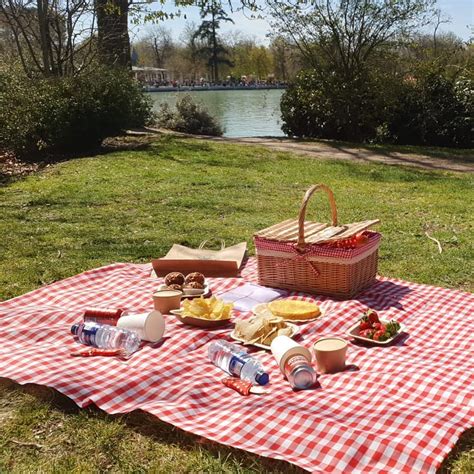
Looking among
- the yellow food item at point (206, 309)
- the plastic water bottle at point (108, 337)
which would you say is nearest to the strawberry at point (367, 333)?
the yellow food item at point (206, 309)

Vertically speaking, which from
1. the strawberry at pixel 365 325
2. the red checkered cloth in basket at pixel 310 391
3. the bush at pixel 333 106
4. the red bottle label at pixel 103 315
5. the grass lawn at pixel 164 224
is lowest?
the grass lawn at pixel 164 224

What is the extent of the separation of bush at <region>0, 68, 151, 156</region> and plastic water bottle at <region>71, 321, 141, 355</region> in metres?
8.73

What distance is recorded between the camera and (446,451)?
91.5 inches

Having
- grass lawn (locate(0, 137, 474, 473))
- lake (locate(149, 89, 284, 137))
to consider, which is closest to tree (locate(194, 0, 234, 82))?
lake (locate(149, 89, 284, 137))

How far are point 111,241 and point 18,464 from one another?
3.72 m

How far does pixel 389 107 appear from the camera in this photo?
1447cm

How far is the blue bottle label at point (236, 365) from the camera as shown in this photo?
9.71 feet

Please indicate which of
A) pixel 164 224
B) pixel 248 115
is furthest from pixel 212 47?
pixel 164 224

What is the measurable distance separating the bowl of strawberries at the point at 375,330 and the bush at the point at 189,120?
13.6 metres

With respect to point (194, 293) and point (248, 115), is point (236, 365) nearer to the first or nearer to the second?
point (194, 293)

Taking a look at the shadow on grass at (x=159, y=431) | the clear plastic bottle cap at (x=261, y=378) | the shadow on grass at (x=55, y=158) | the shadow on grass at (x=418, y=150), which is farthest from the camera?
the shadow on grass at (x=418, y=150)

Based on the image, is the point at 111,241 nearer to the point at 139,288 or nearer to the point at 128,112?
the point at 139,288

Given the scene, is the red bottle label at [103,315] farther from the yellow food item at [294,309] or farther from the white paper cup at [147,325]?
the yellow food item at [294,309]

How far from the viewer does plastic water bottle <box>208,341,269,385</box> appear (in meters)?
2.92
